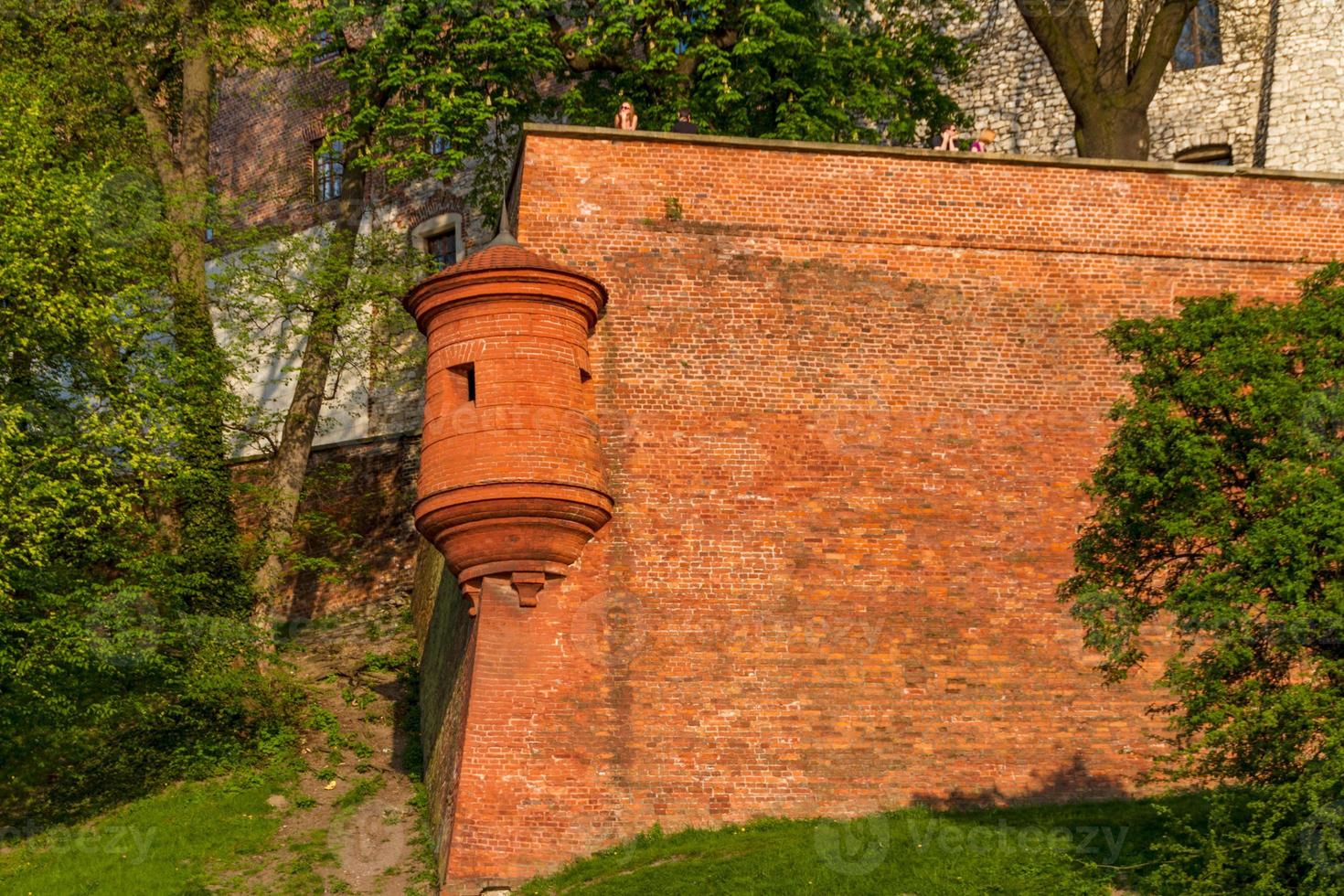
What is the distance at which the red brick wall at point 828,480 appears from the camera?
→ 20578mm

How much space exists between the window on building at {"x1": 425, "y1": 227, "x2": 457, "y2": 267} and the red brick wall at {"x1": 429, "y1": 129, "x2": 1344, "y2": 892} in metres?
12.7

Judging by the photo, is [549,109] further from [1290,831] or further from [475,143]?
[1290,831]

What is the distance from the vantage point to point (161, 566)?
81.4 feet

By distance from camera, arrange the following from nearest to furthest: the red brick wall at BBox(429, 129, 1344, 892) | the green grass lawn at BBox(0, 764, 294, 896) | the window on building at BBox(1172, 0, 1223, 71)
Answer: the red brick wall at BBox(429, 129, 1344, 892), the green grass lawn at BBox(0, 764, 294, 896), the window on building at BBox(1172, 0, 1223, 71)

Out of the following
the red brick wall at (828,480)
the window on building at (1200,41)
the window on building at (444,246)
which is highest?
the window on building at (1200,41)

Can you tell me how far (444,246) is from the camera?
3525 cm

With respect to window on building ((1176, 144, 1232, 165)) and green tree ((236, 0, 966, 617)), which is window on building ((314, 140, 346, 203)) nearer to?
green tree ((236, 0, 966, 617))

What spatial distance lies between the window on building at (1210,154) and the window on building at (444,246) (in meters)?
12.9

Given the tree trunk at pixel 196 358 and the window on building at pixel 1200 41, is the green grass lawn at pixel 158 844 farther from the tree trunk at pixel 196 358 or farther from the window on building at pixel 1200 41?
the window on building at pixel 1200 41

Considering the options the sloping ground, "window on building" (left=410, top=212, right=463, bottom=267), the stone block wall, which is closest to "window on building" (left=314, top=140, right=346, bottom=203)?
"window on building" (left=410, top=212, right=463, bottom=267)

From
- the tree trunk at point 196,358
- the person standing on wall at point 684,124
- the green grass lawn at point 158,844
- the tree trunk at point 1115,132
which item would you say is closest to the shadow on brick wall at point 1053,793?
the green grass lawn at point 158,844

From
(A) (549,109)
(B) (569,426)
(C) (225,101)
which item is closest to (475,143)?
(A) (549,109)

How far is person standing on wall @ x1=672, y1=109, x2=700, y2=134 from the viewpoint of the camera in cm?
2594

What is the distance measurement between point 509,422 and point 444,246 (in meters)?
15.1
